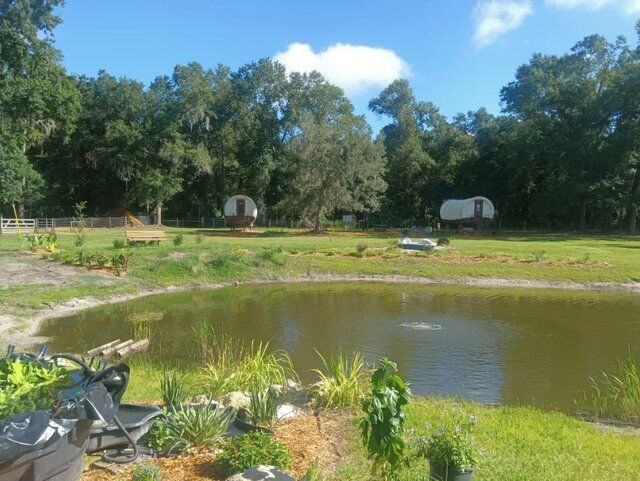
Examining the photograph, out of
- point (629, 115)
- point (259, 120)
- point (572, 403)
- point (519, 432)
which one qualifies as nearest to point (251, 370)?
point (519, 432)

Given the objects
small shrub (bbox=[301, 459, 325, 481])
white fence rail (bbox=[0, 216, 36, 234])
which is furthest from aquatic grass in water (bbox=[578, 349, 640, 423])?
white fence rail (bbox=[0, 216, 36, 234])

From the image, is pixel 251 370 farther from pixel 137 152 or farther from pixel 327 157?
pixel 137 152

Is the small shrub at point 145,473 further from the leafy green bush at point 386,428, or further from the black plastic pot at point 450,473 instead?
the black plastic pot at point 450,473

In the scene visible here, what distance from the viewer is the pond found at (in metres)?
10.8

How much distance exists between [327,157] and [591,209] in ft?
93.2

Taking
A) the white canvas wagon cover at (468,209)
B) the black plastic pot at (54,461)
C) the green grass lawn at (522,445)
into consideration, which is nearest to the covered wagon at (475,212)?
the white canvas wagon cover at (468,209)

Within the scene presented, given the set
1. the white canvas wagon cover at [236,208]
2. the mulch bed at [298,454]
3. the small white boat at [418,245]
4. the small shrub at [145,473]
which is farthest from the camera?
the white canvas wagon cover at [236,208]

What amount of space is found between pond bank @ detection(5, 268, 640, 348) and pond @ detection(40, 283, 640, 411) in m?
0.61

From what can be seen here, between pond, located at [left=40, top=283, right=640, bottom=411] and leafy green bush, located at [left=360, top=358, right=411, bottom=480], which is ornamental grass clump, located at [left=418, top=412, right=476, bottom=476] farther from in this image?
pond, located at [left=40, top=283, right=640, bottom=411]

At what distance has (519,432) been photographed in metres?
6.70

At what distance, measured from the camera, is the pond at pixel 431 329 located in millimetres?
10836

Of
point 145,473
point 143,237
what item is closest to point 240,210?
point 143,237

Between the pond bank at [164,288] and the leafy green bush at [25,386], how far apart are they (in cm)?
879

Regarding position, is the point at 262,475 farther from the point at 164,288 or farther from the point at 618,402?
the point at 164,288
